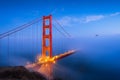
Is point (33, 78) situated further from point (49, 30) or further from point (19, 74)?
point (49, 30)

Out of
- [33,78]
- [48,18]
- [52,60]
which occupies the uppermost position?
[48,18]

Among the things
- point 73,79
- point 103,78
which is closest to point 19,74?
point 73,79

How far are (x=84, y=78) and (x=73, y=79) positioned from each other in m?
2.75

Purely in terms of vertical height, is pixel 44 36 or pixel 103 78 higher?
pixel 44 36

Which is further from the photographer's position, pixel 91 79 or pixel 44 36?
pixel 91 79

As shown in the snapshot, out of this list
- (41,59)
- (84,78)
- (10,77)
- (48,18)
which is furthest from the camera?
(84,78)

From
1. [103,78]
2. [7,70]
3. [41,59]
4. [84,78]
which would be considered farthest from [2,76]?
[103,78]

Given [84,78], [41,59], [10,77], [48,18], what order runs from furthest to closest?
[84,78] → [48,18] → [41,59] → [10,77]

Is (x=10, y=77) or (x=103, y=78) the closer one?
(x=10, y=77)

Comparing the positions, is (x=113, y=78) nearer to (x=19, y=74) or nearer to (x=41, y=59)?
(x=41, y=59)

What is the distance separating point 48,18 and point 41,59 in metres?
5.71

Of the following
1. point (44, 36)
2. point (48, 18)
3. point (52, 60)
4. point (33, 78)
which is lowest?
point (33, 78)

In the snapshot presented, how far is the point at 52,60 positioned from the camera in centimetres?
2220

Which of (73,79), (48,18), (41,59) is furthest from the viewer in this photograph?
(73,79)
